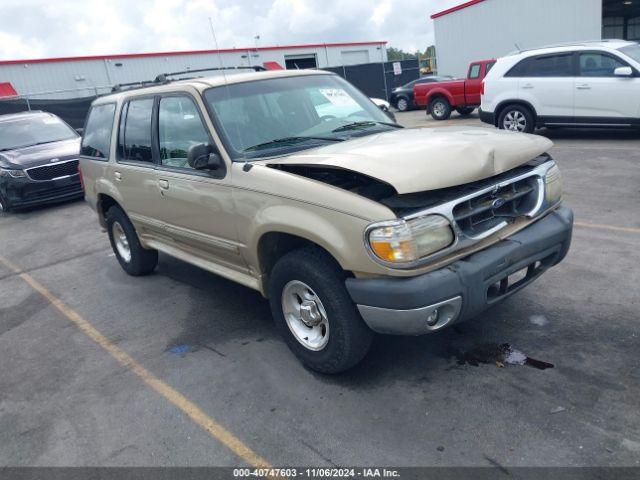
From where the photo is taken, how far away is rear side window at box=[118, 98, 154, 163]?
475 centimetres

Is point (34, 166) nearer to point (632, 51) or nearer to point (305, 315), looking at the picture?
point (305, 315)

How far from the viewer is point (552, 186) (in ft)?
12.1

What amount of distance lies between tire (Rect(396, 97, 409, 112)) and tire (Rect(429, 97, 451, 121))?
15.6 ft

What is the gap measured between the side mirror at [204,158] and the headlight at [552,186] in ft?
7.19

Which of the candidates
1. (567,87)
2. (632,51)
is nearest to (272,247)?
(567,87)

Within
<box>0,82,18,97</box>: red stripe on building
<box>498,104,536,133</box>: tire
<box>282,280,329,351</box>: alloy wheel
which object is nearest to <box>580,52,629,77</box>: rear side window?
<box>498,104,536,133</box>: tire

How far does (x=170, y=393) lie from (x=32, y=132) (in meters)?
9.67

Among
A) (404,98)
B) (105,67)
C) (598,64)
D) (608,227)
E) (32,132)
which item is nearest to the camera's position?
(608,227)

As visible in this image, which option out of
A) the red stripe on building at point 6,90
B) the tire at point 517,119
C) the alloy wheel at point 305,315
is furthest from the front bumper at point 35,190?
the red stripe on building at point 6,90

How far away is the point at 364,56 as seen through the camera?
37.4 metres

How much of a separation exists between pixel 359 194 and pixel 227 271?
5.01 ft

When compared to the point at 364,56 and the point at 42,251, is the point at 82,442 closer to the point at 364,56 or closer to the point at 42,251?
the point at 42,251

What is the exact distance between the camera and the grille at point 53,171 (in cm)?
1010

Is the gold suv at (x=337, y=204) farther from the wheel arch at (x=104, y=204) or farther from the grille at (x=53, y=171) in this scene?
the grille at (x=53, y=171)
